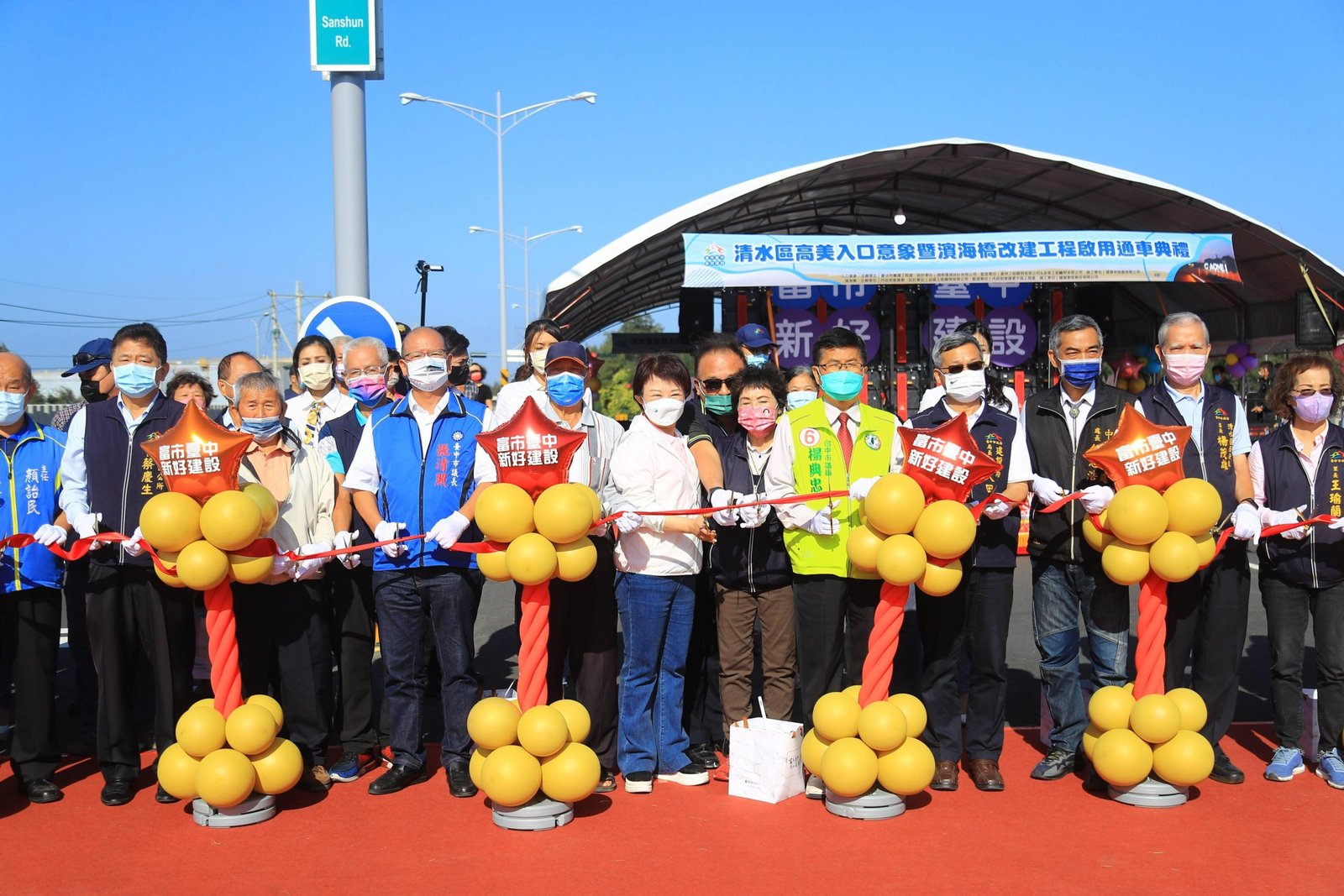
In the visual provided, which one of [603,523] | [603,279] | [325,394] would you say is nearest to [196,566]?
[603,523]

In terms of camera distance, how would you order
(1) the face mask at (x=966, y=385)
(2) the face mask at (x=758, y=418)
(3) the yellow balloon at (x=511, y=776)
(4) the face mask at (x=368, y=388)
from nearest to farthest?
(3) the yellow balloon at (x=511, y=776), (1) the face mask at (x=966, y=385), (2) the face mask at (x=758, y=418), (4) the face mask at (x=368, y=388)

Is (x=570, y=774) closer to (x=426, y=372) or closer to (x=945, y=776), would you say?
(x=945, y=776)

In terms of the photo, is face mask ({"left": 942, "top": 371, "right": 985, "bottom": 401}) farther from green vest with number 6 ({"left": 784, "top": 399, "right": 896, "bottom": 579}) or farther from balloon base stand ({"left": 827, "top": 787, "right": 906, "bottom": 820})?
balloon base stand ({"left": 827, "top": 787, "right": 906, "bottom": 820})

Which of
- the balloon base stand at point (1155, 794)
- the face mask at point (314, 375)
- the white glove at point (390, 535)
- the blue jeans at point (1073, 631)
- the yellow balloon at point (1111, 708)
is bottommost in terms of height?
the balloon base stand at point (1155, 794)

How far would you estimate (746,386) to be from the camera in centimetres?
478

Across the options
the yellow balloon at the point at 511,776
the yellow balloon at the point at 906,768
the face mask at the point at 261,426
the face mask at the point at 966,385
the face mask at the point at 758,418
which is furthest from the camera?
the face mask at the point at 758,418

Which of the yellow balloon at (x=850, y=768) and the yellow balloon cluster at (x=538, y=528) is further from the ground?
the yellow balloon cluster at (x=538, y=528)

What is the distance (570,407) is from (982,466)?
5.56 feet

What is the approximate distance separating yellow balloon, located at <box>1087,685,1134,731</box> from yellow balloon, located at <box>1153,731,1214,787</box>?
0.57 feet

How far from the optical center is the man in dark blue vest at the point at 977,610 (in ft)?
14.9

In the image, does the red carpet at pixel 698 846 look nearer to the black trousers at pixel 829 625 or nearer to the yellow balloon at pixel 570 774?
the yellow balloon at pixel 570 774

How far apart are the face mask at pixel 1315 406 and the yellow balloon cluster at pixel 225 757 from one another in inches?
175

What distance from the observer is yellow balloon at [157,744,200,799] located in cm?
421

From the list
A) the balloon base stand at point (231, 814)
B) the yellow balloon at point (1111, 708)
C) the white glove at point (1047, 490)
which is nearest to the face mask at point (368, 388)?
the balloon base stand at point (231, 814)
